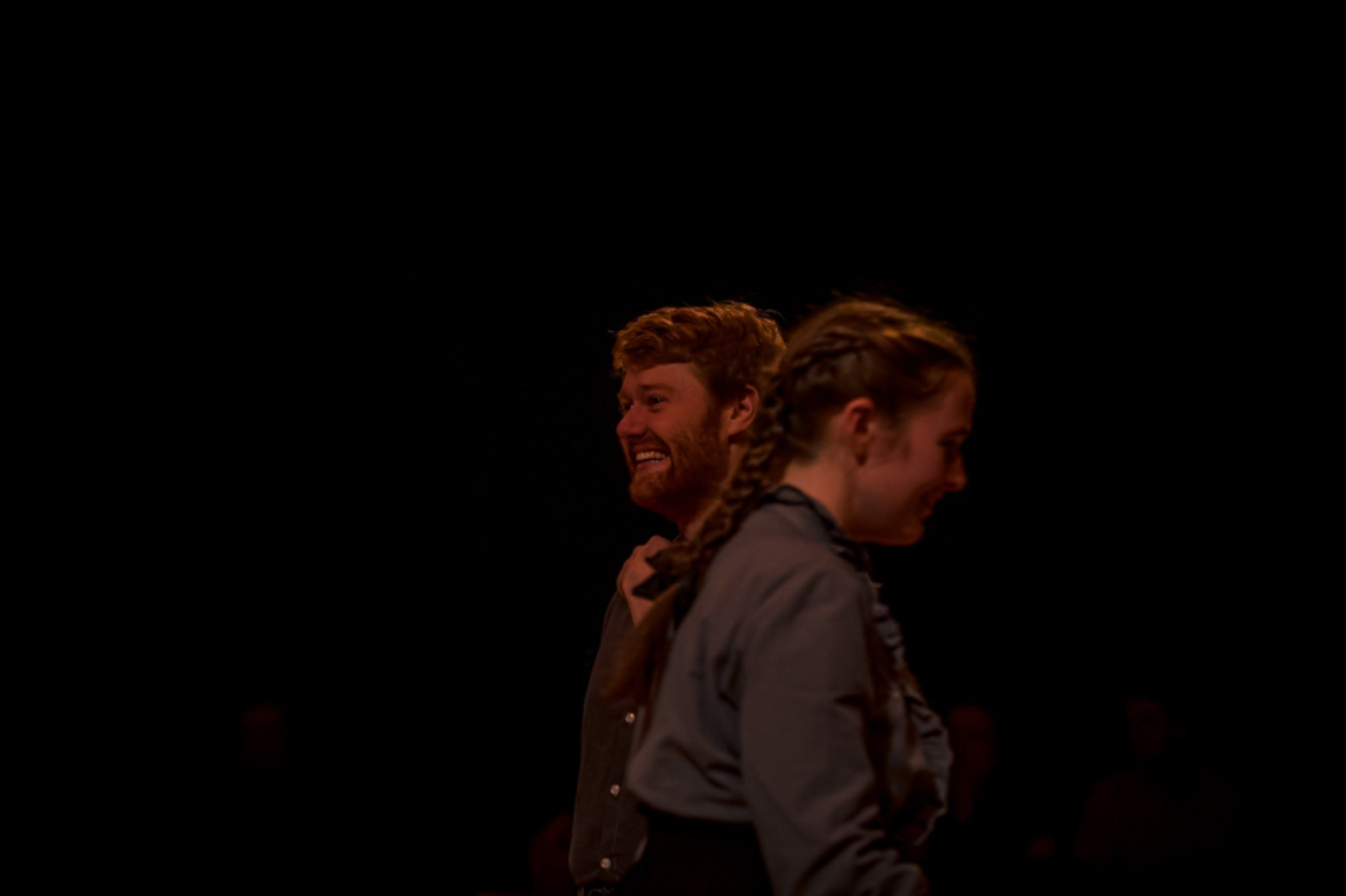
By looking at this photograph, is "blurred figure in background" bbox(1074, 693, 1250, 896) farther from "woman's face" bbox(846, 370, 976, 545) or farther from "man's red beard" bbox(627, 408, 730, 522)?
"woman's face" bbox(846, 370, 976, 545)

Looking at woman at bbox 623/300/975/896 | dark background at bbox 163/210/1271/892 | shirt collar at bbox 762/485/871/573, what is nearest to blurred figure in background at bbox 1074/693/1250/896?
dark background at bbox 163/210/1271/892

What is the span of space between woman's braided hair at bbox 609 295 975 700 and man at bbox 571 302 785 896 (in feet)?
1.78

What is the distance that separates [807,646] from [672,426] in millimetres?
973

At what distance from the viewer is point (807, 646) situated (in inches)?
38.3

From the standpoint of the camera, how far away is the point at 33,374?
12.3ft

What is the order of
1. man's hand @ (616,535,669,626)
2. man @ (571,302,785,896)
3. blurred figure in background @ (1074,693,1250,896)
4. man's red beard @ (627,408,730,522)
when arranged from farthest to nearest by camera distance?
blurred figure in background @ (1074,693,1250,896) < man's red beard @ (627,408,730,522) < man @ (571,302,785,896) < man's hand @ (616,535,669,626)

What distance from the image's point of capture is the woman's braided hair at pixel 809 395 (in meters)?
1.13

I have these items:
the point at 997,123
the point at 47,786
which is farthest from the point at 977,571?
the point at 47,786

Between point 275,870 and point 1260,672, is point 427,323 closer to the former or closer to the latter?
point 275,870

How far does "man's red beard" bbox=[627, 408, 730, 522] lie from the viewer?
1897 mm

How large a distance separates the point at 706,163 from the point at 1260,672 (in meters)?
3.08

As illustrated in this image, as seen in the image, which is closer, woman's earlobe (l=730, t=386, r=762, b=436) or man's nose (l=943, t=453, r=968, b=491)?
man's nose (l=943, t=453, r=968, b=491)

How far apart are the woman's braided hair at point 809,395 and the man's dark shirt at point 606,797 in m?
0.47

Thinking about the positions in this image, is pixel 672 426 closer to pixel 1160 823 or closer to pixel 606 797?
pixel 606 797
